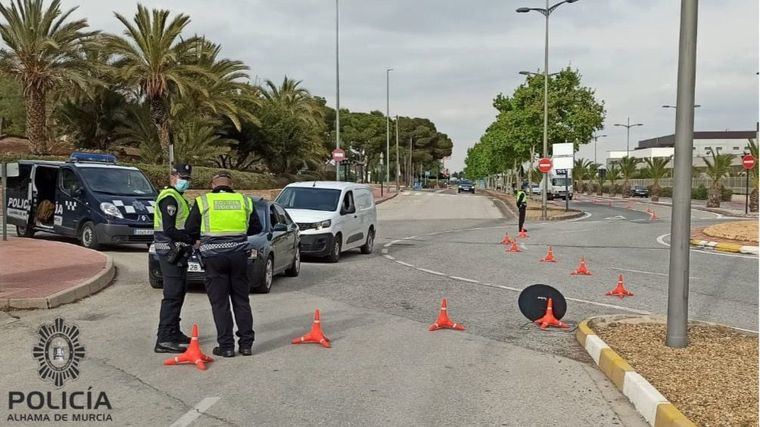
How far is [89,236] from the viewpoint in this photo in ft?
52.3

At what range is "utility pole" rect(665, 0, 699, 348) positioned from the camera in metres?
7.06

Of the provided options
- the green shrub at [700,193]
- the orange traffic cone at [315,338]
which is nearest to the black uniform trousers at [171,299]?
the orange traffic cone at [315,338]

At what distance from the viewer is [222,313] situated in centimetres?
696

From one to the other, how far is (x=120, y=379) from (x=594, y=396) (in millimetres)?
3937

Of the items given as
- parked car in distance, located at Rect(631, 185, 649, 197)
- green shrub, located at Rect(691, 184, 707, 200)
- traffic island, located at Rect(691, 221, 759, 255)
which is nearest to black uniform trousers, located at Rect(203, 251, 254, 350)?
traffic island, located at Rect(691, 221, 759, 255)

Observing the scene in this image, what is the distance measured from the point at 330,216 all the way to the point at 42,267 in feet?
19.0

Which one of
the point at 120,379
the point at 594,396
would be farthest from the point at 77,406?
the point at 594,396

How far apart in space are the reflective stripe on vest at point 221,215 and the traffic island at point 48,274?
3.80 meters

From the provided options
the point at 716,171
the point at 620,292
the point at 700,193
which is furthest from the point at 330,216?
the point at 700,193

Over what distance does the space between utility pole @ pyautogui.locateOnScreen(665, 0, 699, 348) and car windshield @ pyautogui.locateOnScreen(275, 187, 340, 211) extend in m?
9.80

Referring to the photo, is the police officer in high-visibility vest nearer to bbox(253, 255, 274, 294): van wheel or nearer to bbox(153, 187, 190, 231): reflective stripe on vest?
bbox(153, 187, 190, 231): reflective stripe on vest

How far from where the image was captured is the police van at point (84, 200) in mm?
15711

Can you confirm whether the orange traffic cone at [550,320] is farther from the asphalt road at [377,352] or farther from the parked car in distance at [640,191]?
the parked car in distance at [640,191]

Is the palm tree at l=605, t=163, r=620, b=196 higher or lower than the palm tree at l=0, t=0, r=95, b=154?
lower
